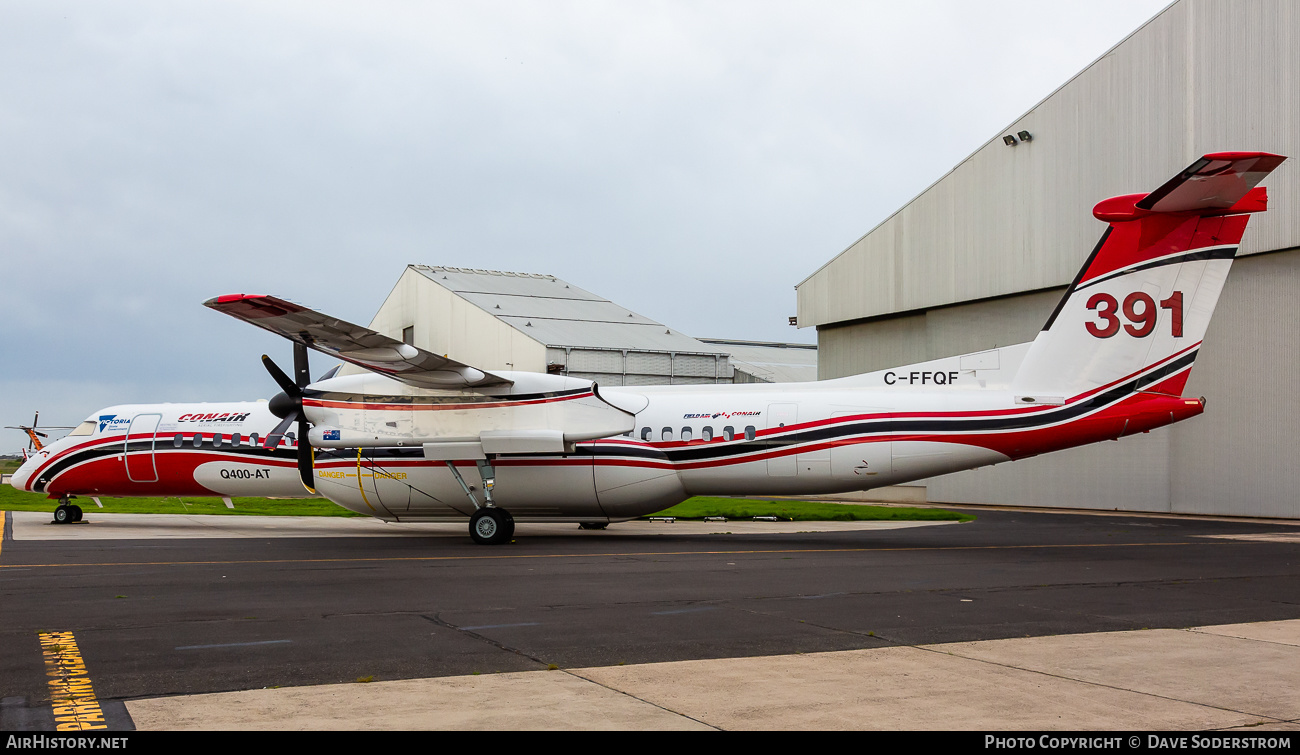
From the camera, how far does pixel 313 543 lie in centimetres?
1836

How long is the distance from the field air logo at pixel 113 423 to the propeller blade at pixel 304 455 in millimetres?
5556

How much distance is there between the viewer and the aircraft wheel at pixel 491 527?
60.2 ft

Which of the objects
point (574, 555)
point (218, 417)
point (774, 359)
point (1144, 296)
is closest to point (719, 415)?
point (574, 555)

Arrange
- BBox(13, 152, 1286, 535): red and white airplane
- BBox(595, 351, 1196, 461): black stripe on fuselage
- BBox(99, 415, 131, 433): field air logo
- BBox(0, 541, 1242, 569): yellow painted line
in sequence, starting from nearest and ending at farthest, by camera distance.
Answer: BBox(0, 541, 1242, 569): yellow painted line → BBox(13, 152, 1286, 535): red and white airplane → BBox(595, 351, 1196, 461): black stripe on fuselage → BBox(99, 415, 131, 433): field air logo

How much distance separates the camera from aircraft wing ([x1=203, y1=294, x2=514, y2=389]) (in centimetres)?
1487

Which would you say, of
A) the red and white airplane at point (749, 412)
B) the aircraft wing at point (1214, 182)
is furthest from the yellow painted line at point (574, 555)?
the aircraft wing at point (1214, 182)

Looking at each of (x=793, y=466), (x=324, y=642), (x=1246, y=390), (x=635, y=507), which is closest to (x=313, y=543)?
(x=635, y=507)

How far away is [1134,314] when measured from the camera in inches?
642

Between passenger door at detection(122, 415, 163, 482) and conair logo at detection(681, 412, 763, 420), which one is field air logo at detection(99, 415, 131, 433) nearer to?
passenger door at detection(122, 415, 163, 482)

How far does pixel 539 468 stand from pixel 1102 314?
10.2 meters

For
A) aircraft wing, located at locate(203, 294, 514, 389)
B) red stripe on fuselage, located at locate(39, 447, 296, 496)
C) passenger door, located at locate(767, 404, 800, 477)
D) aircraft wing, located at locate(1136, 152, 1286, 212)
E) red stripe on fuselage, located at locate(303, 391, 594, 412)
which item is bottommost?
red stripe on fuselage, located at locate(39, 447, 296, 496)

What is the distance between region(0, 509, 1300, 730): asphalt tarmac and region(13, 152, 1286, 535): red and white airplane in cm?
120

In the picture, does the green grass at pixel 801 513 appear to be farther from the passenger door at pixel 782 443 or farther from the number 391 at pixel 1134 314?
the number 391 at pixel 1134 314

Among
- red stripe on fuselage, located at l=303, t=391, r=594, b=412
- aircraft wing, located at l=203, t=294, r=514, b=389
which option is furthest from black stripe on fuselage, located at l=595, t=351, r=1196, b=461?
aircraft wing, located at l=203, t=294, r=514, b=389
